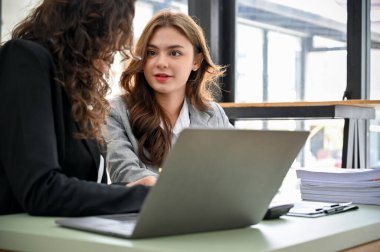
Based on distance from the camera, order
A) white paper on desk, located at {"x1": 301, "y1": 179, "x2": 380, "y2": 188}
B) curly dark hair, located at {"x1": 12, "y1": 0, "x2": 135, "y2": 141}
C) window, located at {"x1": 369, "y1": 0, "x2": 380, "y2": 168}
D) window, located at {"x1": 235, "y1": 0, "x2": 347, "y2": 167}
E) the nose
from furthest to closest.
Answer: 1. window, located at {"x1": 235, "y1": 0, "x2": 347, "y2": 167}
2. window, located at {"x1": 369, "y1": 0, "x2": 380, "y2": 168}
3. the nose
4. white paper on desk, located at {"x1": 301, "y1": 179, "x2": 380, "y2": 188}
5. curly dark hair, located at {"x1": 12, "y1": 0, "x2": 135, "y2": 141}

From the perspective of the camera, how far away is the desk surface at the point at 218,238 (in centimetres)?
101

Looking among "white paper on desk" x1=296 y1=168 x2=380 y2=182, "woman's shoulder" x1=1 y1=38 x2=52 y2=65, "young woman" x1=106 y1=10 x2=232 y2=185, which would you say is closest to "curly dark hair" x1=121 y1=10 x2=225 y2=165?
"young woman" x1=106 y1=10 x2=232 y2=185

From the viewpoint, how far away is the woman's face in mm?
2246

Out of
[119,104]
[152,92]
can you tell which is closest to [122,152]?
[119,104]

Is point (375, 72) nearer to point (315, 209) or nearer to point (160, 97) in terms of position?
point (160, 97)

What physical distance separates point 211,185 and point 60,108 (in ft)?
1.30

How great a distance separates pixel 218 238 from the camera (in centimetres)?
110

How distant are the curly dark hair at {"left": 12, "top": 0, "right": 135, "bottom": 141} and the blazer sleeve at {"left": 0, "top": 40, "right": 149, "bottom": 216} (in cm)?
11

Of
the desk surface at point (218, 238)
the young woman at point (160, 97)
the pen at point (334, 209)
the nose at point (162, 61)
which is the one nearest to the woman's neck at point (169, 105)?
the young woman at point (160, 97)

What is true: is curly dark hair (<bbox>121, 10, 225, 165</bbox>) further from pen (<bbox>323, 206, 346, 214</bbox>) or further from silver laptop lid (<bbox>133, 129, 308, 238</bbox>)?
silver laptop lid (<bbox>133, 129, 308, 238</bbox>)

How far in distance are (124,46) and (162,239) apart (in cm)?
56

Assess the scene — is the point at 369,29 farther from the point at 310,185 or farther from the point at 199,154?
the point at 199,154

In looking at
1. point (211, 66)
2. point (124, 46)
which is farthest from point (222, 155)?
point (211, 66)

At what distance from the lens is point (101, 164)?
4.99ft
